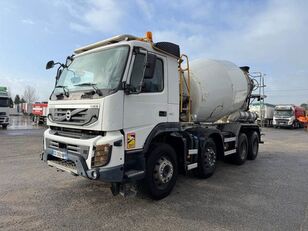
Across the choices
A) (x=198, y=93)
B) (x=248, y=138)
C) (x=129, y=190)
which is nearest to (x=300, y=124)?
(x=248, y=138)

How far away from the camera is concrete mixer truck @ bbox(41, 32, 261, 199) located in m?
4.02

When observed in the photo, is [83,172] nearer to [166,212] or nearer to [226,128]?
[166,212]

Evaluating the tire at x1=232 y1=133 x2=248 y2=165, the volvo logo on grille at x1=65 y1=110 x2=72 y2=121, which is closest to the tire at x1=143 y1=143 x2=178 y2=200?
the volvo logo on grille at x1=65 y1=110 x2=72 y2=121

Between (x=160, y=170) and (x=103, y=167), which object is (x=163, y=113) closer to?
(x=160, y=170)

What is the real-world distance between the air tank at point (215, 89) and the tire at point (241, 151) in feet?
3.26

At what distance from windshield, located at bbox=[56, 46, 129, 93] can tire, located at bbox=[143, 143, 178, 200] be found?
4.97 ft

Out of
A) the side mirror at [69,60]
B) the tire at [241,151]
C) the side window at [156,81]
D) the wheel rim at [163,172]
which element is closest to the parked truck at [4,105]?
the side mirror at [69,60]

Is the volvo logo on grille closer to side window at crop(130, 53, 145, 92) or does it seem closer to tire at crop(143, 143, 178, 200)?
side window at crop(130, 53, 145, 92)

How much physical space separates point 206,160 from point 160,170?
2.00 metres

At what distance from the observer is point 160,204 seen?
470cm

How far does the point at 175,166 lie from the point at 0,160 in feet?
21.2

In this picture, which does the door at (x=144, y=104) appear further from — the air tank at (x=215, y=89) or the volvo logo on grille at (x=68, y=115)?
the air tank at (x=215, y=89)

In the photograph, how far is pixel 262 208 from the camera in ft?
15.0

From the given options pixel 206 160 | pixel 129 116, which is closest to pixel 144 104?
pixel 129 116
